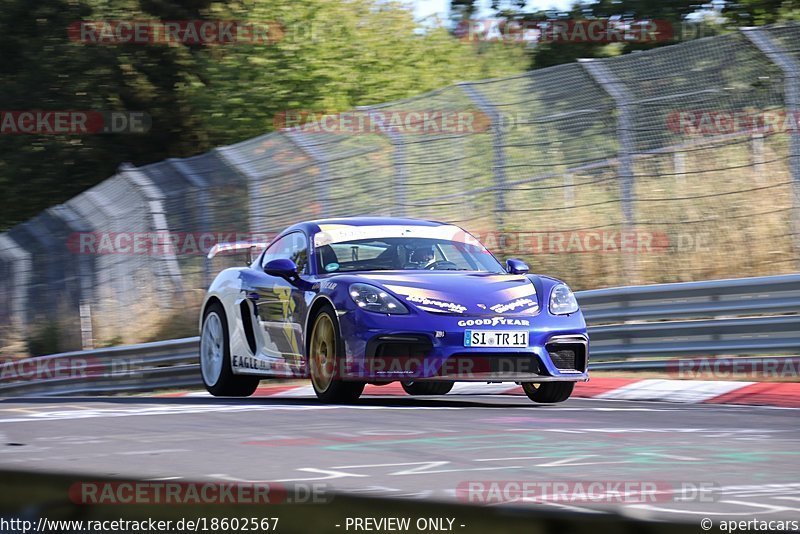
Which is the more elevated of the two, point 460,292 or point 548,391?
point 460,292

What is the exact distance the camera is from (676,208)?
14734 millimetres

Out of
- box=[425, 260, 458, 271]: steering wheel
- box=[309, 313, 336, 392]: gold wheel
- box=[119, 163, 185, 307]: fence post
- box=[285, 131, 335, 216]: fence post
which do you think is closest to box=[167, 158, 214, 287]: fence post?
box=[119, 163, 185, 307]: fence post

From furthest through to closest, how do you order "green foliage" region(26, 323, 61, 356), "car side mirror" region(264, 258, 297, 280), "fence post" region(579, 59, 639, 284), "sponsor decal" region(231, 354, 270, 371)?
"green foliage" region(26, 323, 61, 356)
"fence post" region(579, 59, 639, 284)
"sponsor decal" region(231, 354, 270, 371)
"car side mirror" region(264, 258, 297, 280)

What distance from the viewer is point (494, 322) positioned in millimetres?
8711

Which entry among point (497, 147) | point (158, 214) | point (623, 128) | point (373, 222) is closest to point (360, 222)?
point (373, 222)

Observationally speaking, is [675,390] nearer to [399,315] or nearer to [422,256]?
[422,256]

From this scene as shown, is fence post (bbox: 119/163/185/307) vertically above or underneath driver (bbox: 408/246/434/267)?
underneath

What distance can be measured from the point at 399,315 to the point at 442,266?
1248 millimetres

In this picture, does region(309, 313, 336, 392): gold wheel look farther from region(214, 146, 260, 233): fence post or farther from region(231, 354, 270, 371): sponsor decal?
region(214, 146, 260, 233): fence post

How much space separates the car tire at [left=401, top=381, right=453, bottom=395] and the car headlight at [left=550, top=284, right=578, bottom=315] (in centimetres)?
209

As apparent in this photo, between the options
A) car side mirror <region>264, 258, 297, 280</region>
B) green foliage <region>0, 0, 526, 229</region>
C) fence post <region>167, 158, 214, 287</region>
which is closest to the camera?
car side mirror <region>264, 258, 297, 280</region>

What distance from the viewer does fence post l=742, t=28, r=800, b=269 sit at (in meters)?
11.9

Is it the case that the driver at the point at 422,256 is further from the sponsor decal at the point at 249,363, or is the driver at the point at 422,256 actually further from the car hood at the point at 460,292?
the sponsor decal at the point at 249,363

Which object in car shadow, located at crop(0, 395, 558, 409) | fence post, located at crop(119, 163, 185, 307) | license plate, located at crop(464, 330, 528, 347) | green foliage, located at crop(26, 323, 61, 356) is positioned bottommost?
green foliage, located at crop(26, 323, 61, 356)
